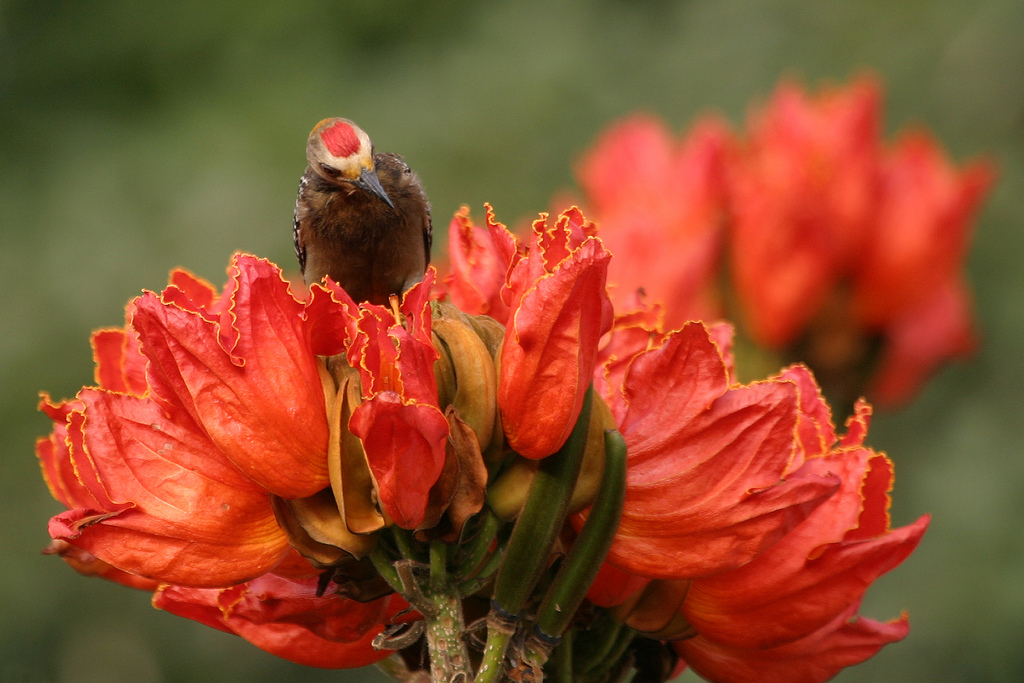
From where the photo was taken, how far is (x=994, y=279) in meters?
7.30

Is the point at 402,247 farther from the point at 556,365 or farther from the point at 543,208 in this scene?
the point at 543,208

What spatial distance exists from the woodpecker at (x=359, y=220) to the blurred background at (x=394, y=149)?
314cm

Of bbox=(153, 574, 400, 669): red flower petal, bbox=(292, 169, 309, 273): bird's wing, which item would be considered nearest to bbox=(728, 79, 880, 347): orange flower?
bbox=(292, 169, 309, 273): bird's wing

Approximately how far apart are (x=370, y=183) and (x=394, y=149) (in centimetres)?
634

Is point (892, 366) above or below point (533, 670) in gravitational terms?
above

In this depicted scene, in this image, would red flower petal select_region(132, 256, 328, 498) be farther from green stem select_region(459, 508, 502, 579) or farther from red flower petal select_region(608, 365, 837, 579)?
red flower petal select_region(608, 365, 837, 579)

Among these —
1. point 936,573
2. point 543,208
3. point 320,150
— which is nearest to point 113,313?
point 543,208

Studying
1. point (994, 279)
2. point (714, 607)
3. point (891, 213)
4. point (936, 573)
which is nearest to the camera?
point (714, 607)

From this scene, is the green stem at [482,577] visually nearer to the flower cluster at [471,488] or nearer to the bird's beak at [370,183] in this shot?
the flower cluster at [471,488]

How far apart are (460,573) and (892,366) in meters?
2.69

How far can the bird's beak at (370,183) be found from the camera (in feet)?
8.46

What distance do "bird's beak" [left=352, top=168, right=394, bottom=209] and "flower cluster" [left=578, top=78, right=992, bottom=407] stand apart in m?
0.97

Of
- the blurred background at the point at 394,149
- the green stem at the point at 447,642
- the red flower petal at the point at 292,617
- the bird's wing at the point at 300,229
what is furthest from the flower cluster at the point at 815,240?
the green stem at the point at 447,642

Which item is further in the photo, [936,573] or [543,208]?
[543,208]
